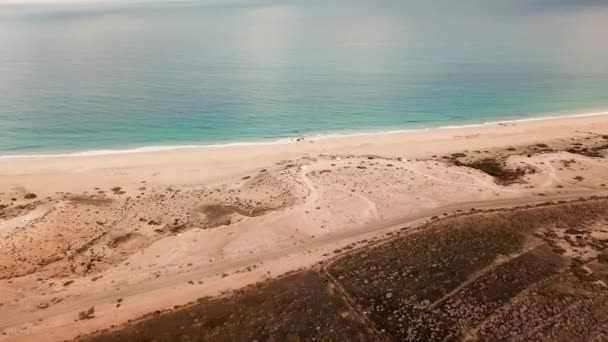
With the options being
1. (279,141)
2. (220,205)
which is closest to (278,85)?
(279,141)

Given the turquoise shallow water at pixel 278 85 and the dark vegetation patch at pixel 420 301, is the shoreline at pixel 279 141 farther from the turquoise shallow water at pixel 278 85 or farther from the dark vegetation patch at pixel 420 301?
the dark vegetation patch at pixel 420 301

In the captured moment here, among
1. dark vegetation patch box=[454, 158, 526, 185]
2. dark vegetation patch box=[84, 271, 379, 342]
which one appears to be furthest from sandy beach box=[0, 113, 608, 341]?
dark vegetation patch box=[84, 271, 379, 342]

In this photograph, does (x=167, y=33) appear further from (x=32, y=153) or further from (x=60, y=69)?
(x=32, y=153)

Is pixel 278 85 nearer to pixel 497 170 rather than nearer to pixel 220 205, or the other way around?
pixel 497 170

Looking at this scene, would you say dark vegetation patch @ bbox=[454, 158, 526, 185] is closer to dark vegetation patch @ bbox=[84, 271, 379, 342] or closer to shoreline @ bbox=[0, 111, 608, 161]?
shoreline @ bbox=[0, 111, 608, 161]

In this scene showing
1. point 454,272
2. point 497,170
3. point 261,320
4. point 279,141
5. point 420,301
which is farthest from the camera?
point 279,141

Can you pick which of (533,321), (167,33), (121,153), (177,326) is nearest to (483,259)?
(533,321)
